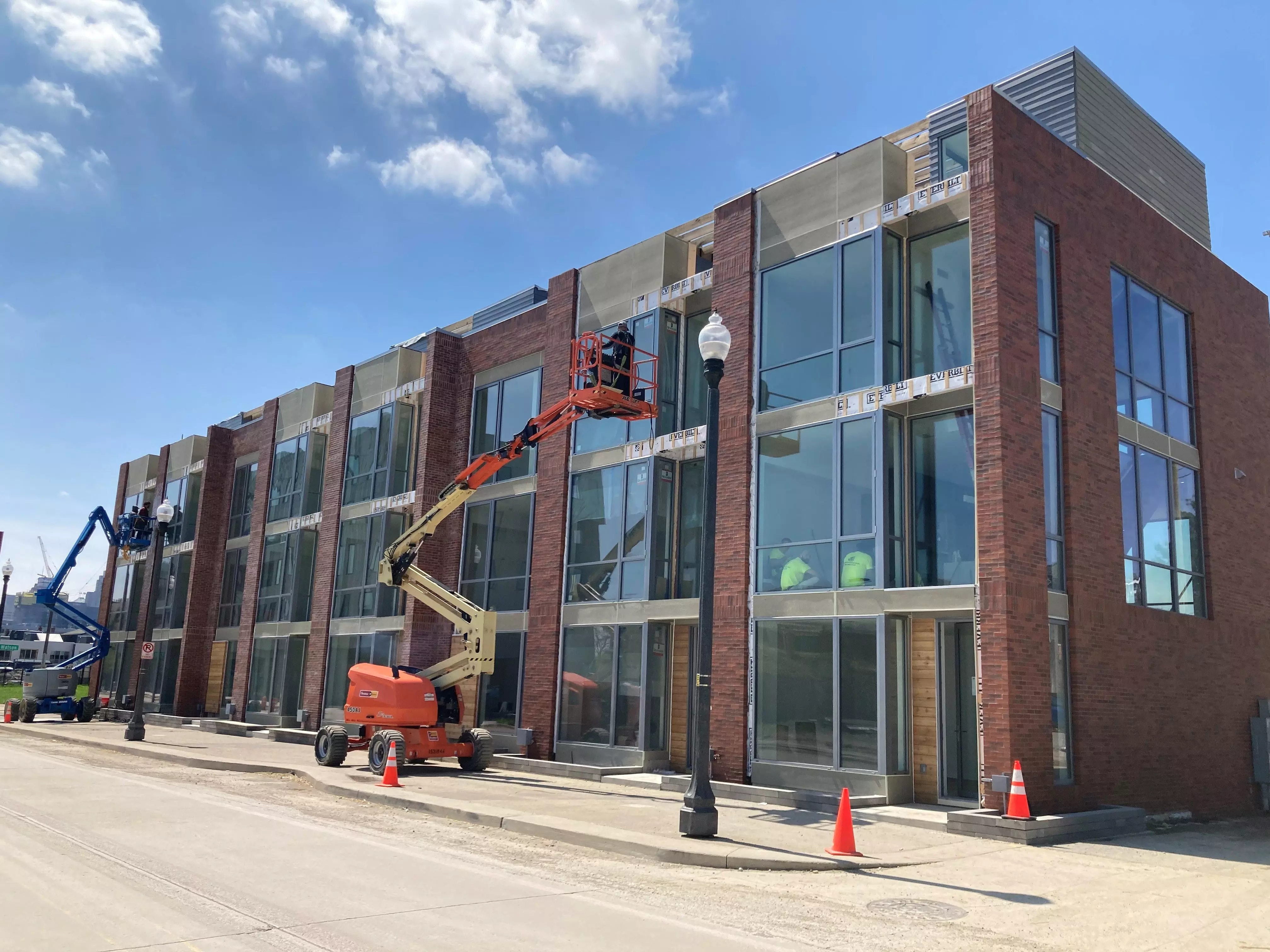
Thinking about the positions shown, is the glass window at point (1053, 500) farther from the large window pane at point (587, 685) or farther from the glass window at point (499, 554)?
the glass window at point (499, 554)

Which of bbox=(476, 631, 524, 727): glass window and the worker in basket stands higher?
the worker in basket

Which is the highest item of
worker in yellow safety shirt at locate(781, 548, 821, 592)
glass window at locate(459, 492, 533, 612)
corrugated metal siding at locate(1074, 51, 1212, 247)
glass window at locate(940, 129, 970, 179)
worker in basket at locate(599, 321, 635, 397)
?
corrugated metal siding at locate(1074, 51, 1212, 247)

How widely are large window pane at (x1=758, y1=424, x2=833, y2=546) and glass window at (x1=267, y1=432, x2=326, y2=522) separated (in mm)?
17664

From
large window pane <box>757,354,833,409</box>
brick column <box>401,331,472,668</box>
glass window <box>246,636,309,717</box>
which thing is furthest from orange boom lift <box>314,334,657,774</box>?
glass window <box>246,636,309,717</box>

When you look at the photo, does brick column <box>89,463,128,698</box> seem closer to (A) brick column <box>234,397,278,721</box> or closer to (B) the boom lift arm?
(A) brick column <box>234,397,278,721</box>

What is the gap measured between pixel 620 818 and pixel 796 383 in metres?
7.92

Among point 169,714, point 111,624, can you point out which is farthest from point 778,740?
point 111,624

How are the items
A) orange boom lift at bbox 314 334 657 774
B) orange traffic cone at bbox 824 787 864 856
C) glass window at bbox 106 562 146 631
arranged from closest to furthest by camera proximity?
1. orange traffic cone at bbox 824 787 864 856
2. orange boom lift at bbox 314 334 657 774
3. glass window at bbox 106 562 146 631

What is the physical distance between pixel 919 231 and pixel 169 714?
102 ft

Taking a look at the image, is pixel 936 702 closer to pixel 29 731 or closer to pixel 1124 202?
pixel 1124 202

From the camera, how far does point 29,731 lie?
29453mm

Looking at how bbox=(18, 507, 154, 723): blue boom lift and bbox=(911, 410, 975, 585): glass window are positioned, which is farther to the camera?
bbox=(18, 507, 154, 723): blue boom lift

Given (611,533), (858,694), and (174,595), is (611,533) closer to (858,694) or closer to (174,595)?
(858,694)

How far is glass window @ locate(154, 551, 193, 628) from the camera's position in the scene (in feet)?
121
